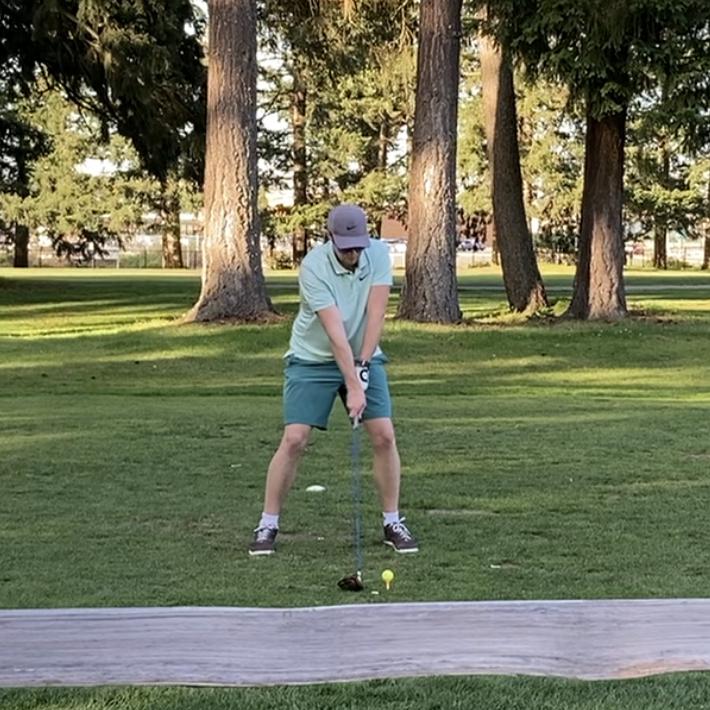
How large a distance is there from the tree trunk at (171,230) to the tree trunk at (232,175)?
40672mm

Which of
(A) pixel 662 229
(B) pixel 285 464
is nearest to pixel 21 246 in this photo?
(A) pixel 662 229

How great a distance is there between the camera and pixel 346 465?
352 inches

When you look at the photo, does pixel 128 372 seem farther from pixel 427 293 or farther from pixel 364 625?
pixel 364 625

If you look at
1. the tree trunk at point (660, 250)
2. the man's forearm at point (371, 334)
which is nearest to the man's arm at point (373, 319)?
the man's forearm at point (371, 334)

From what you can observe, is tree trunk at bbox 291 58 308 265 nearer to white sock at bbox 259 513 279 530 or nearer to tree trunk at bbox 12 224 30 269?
tree trunk at bbox 12 224 30 269

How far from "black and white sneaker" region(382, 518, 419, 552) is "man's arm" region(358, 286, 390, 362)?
90cm

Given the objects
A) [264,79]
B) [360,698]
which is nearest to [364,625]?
[360,698]

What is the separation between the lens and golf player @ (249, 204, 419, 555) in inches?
229

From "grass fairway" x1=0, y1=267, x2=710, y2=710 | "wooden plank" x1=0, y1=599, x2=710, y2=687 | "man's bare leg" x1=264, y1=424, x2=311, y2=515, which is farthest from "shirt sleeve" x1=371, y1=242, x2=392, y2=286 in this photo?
"wooden plank" x1=0, y1=599, x2=710, y2=687

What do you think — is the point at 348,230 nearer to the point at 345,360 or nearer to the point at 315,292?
the point at 315,292

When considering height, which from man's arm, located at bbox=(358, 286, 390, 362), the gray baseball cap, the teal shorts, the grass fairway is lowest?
the grass fairway

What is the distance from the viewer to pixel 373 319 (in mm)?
5906

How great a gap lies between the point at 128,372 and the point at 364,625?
1419cm

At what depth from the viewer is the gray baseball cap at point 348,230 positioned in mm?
5797
